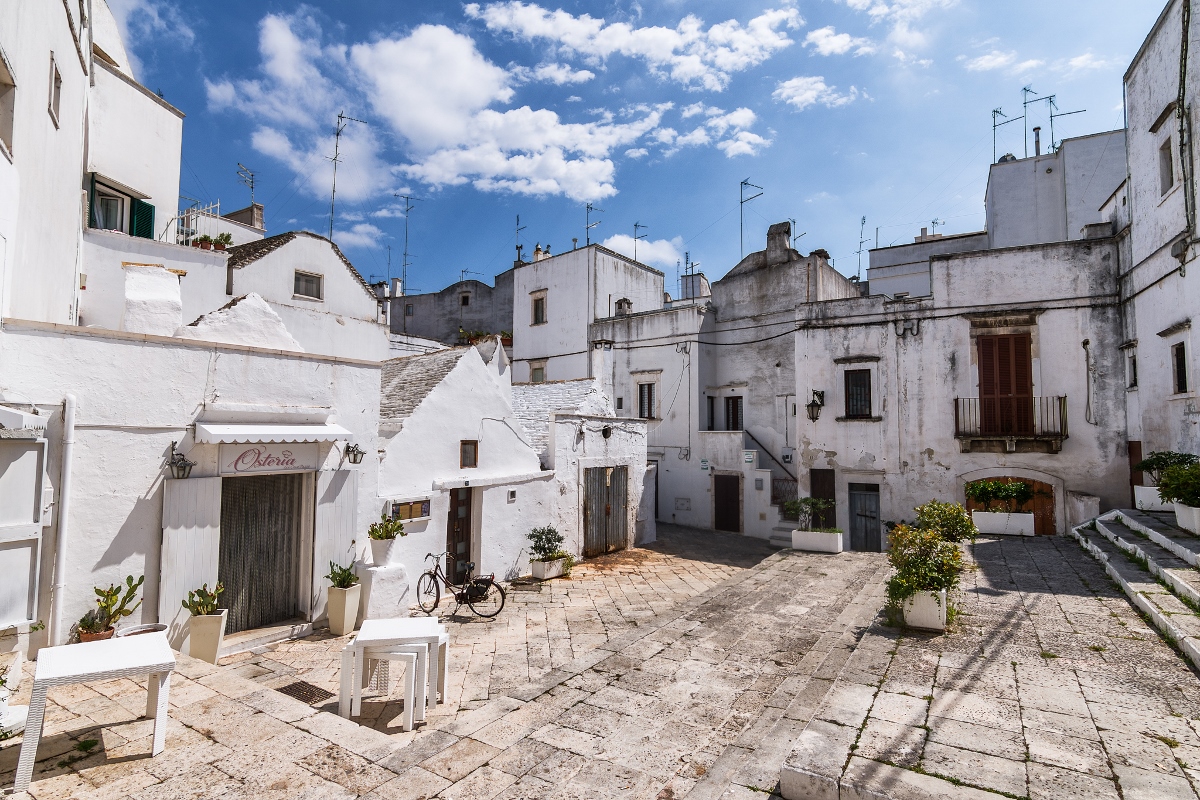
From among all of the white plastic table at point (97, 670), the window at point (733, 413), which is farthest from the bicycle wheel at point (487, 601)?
the window at point (733, 413)

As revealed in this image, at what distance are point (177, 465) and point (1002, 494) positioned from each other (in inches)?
590

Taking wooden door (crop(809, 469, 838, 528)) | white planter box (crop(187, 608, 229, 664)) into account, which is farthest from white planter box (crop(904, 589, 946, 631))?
wooden door (crop(809, 469, 838, 528))

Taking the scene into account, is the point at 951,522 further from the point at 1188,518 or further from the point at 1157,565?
the point at 1188,518

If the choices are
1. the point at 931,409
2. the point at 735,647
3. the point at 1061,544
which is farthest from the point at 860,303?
the point at 735,647

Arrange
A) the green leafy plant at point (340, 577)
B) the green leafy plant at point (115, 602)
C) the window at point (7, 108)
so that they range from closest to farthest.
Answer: the window at point (7, 108) < the green leafy plant at point (115, 602) < the green leafy plant at point (340, 577)

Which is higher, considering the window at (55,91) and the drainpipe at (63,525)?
the window at (55,91)

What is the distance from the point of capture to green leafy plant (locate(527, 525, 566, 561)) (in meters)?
12.7

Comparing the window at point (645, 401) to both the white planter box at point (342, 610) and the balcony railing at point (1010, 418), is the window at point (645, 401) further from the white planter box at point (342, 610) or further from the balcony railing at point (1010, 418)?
the white planter box at point (342, 610)

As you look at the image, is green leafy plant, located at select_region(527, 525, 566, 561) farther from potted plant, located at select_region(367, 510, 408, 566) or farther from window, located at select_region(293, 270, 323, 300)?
window, located at select_region(293, 270, 323, 300)

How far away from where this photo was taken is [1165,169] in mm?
11703

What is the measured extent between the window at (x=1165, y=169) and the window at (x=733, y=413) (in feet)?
40.3

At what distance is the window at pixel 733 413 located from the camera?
2166cm

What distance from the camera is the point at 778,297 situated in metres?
20.8

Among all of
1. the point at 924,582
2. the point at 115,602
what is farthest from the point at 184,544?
the point at 924,582
